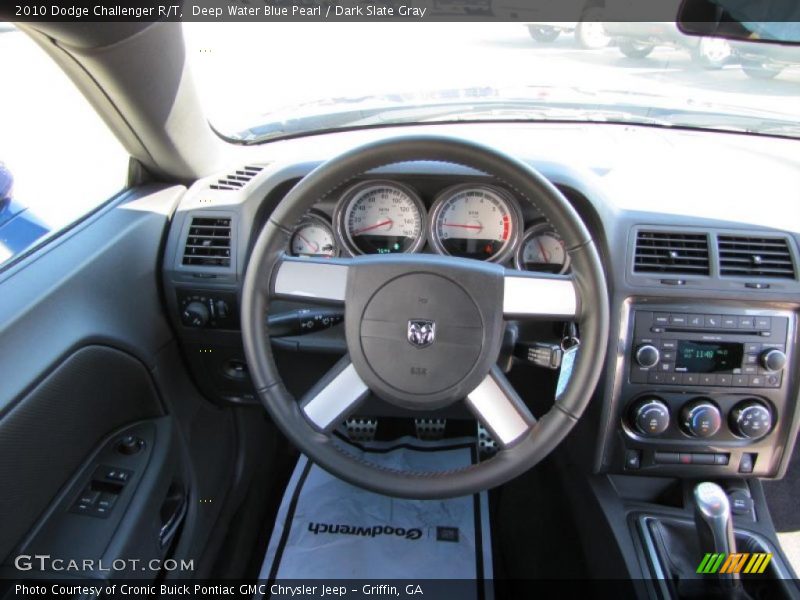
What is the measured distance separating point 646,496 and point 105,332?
173cm

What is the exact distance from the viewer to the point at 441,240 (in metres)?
1.89

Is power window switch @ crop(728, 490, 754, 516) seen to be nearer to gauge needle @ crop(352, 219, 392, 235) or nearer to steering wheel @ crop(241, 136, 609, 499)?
steering wheel @ crop(241, 136, 609, 499)

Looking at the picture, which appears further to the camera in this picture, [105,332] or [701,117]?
[701,117]

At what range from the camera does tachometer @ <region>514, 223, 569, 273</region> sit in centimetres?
187

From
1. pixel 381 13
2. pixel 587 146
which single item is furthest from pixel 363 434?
pixel 381 13

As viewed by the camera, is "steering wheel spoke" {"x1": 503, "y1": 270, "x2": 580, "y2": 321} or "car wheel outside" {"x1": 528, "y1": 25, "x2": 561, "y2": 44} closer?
"steering wheel spoke" {"x1": 503, "y1": 270, "x2": 580, "y2": 321}

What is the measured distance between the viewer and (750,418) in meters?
1.79

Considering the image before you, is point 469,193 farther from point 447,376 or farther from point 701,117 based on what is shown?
point 701,117

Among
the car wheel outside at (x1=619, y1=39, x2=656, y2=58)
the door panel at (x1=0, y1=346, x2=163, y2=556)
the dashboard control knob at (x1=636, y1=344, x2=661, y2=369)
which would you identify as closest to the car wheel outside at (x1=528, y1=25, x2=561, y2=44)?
the car wheel outside at (x1=619, y1=39, x2=656, y2=58)

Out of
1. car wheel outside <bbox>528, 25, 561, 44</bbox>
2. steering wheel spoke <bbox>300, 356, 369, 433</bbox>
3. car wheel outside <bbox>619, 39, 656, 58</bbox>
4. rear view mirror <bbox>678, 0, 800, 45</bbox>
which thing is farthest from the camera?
car wheel outside <bbox>619, 39, 656, 58</bbox>

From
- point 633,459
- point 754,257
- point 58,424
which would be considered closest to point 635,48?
point 754,257

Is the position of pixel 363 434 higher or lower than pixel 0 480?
lower

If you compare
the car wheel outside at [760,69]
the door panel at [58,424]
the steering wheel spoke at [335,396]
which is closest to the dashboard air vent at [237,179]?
the door panel at [58,424]

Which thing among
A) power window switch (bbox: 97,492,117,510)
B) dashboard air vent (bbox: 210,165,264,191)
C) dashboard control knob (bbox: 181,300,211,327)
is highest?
dashboard air vent (bbox: 210,165,264,191)
